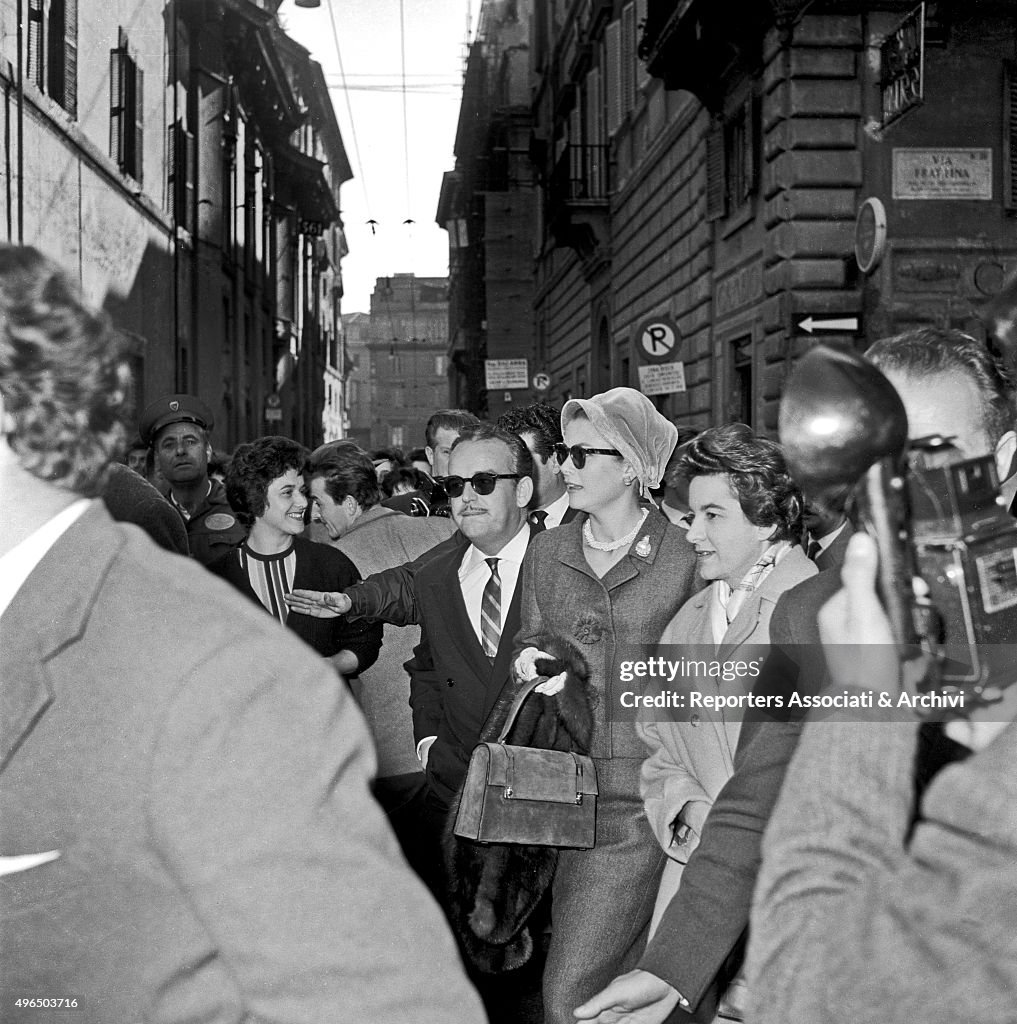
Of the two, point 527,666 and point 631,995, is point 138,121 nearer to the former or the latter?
point 527,666

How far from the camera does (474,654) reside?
3205mm

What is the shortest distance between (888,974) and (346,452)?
4249mm

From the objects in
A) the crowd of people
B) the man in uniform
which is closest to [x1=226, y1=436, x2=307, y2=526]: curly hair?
the man in uniform

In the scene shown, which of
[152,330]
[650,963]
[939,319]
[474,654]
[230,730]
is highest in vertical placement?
[939,319]

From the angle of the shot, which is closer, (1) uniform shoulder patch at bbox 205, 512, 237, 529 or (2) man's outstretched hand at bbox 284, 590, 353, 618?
(2) man's outstretched hand at bbox 284, 590, 353, 618

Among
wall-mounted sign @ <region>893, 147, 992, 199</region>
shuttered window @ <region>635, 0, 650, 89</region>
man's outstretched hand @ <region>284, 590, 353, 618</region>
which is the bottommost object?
man's outstretched hand @ <region>284, 590, 353, 618</region>

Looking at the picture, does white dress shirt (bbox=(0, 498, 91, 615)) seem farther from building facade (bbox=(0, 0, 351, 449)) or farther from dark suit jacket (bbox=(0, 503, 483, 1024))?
building facade (bbox=(0, 0, 351, 449))

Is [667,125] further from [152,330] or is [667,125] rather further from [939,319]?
[152,330]

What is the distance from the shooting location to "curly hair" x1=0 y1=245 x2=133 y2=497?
1.01m

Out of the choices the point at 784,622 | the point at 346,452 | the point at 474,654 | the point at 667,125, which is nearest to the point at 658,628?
the point at 474,654

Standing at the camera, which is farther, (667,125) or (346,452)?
(667,125)

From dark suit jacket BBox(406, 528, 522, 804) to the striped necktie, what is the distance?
0.09 feet

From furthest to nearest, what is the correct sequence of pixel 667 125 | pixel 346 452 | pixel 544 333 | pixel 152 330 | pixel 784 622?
1. pixel 544 333
2. pixel 667 125
3. pixel 346 452
4. pixel 152 330
5. pixel 784 622

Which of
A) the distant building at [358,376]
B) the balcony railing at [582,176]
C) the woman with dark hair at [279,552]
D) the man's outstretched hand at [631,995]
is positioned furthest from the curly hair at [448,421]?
the distant building at [358,376]
